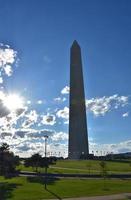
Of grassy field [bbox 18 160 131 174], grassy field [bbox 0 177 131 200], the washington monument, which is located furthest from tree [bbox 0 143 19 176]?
the washington monument

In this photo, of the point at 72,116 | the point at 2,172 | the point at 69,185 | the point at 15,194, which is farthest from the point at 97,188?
the point at 72,116

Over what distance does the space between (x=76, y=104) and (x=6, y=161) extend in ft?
136

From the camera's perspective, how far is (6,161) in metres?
91.5

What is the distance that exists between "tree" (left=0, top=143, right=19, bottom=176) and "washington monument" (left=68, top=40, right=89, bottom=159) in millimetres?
35608

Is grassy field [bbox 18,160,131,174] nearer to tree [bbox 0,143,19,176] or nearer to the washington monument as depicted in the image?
the washington monument

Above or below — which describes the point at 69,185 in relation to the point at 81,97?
below

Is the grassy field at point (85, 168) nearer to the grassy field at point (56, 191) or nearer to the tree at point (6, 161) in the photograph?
the tree at point (6, 161)

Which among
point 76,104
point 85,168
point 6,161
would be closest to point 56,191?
point 6,161

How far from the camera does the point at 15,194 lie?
53.8 m

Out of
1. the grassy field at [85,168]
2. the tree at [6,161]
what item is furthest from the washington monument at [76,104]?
the tree at [6,161]

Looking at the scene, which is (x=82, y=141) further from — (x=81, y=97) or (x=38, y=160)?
(x=38, y=160)

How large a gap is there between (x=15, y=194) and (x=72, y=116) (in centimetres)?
7527

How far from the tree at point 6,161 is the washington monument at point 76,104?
3561 centimetres

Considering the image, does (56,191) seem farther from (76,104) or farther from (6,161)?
(76,104)
